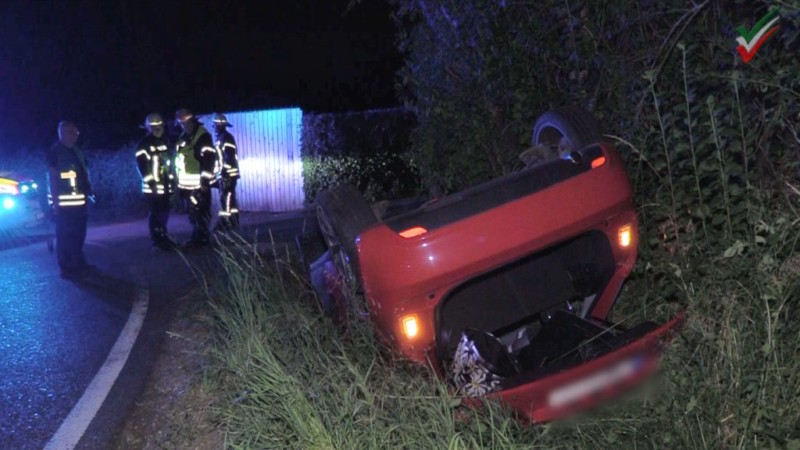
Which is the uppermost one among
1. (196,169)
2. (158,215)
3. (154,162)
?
(154,162)

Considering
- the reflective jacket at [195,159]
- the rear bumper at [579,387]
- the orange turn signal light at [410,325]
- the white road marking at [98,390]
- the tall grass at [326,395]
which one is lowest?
the white road marking at [98,390]

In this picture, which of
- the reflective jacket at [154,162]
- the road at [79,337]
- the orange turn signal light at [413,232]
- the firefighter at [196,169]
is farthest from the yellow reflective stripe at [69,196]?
the orange turn signal light at [413,232]

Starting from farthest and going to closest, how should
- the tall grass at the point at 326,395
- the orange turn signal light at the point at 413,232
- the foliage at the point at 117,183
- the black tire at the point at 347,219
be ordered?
the foliage at the point at 117,183 < the black tire at the point at 347,219 < the orange turn signal light at the point at 413,232 < the tall grass at the point at 326,395

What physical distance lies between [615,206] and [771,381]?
4.39 feet

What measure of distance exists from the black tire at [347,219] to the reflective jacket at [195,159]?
21.7 feet

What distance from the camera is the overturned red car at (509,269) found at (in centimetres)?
388

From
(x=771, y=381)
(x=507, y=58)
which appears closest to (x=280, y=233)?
(x=507, y=58)

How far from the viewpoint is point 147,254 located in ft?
39.3

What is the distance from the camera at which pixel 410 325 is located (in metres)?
4.30

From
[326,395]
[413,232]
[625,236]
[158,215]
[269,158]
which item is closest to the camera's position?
[413,232]

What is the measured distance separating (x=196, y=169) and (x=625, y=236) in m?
7.84

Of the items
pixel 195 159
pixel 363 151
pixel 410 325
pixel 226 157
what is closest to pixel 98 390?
pixel 410 325

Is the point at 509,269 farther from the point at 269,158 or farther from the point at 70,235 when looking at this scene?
the point at 269,158

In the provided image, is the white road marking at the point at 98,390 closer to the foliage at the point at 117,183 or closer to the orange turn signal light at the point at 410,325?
the orange turn signal light at the point at 410,325
